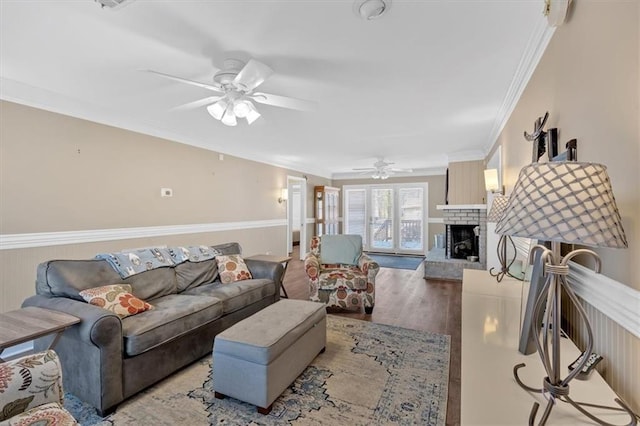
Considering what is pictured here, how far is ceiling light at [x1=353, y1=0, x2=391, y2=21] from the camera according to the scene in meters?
1.58

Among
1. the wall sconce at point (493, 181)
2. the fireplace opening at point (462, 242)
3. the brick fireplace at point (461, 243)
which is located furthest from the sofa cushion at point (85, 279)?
the fireplace opening at point (462, 242)

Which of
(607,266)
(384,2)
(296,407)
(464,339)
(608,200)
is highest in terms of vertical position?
(384,2)

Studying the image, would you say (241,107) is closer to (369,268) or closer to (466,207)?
→ (369,268)

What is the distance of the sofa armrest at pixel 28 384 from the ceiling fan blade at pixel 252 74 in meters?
1.88

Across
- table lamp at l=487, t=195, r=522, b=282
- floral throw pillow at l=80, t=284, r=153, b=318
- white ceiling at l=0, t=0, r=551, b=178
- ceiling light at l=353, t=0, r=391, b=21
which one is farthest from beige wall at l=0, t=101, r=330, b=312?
table lamp at l=487, t=195, r=522, b=282

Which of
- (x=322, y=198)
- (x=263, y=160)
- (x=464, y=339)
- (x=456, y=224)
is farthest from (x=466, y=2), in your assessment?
(x=322, y=198)

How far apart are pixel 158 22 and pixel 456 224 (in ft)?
17.7

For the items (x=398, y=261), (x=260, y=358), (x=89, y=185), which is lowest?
(x=398, y=261)

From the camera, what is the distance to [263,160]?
6312mm

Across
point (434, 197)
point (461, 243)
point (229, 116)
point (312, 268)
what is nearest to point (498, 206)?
point (312, 268)

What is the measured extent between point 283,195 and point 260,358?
5.31 m

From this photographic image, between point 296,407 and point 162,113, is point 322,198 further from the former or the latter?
point 296,407

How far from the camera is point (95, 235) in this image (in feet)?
11.2

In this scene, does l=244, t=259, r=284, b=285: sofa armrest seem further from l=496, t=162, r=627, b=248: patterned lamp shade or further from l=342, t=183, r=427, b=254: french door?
l=342, t=183, r=427, b=254: french door
